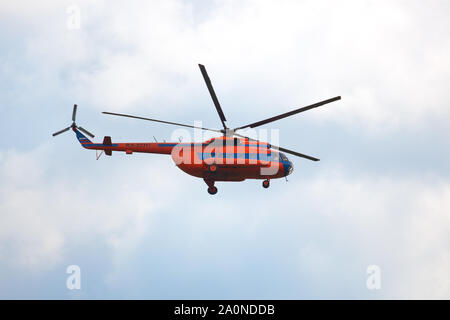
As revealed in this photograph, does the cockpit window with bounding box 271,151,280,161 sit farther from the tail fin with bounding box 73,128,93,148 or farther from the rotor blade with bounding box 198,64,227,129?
the tail fin with bounding box 73,128,93,148

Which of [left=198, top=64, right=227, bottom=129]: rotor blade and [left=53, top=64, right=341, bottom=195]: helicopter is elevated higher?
[left=198, top=64, right=227, bottom=129]: rotor blade

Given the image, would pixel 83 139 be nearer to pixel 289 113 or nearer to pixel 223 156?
pixel 223 156

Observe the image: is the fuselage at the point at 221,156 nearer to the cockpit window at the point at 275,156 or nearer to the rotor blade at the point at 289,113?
the cockpit window at the point at 275,156

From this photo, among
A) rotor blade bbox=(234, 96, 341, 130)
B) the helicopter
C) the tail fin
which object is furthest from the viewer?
the tail fin

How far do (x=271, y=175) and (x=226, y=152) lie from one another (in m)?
4.70

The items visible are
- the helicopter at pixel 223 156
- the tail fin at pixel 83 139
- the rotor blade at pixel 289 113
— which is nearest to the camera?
the rotor blade at pixel 289 113

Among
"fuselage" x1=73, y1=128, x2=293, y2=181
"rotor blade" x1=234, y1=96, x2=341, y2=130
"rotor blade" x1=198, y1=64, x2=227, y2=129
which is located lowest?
"fuselage" x1=73, y1=128, x2=293, y2=181

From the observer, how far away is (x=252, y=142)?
164 feet

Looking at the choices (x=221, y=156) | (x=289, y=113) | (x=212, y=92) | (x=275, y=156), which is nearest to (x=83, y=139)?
(x=221, y=156)

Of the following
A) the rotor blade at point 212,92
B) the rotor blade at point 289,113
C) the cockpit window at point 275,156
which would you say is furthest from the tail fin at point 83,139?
the cockpit window at point 275,156

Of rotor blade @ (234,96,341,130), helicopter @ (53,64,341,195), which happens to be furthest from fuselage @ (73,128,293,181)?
rotor blade @ (234,96,341,130)
